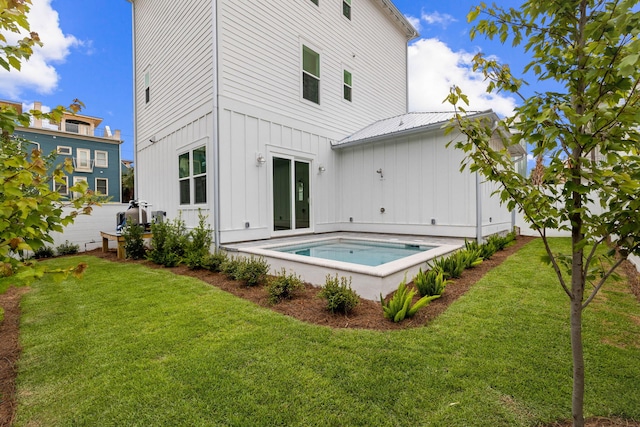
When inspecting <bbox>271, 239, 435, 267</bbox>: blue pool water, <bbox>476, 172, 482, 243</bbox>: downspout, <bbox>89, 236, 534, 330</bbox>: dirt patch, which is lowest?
<bbox>89, 236, 534, 330</bbox>: dirt patch

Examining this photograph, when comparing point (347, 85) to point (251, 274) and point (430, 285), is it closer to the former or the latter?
point (251, 274)

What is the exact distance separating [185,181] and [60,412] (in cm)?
661

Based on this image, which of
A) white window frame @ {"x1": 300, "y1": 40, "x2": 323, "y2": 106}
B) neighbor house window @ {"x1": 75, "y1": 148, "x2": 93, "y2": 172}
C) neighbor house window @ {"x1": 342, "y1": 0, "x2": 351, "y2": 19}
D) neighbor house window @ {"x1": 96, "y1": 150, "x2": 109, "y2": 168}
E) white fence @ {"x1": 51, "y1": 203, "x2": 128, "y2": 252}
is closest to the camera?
white window frame @ {"x1": 300, "y1": 40, "x2": 323, "y2": 106}

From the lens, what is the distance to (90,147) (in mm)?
24359

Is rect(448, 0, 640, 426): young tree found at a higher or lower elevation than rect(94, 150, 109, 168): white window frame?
lower

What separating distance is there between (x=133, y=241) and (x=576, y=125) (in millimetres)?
8566

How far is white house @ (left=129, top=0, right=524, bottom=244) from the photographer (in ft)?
22.7

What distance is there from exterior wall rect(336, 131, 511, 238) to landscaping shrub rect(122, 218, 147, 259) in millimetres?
5601

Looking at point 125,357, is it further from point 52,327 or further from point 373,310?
point 373,310

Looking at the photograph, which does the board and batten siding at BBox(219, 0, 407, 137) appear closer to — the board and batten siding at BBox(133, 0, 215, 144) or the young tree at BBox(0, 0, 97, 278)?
the board and batten siding at BBox(133, 0, 215, 144)

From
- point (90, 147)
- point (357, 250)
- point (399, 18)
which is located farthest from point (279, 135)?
point (90, 147)

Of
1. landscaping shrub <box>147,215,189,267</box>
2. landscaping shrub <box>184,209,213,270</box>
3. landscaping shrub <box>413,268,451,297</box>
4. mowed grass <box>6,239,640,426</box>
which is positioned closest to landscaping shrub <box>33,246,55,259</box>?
landscaping shrub <box>147,215,189,267</box>

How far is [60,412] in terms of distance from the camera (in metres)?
2.04

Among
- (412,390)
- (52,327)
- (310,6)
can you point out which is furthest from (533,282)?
(310,6)
